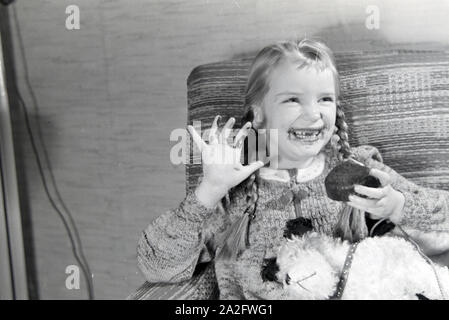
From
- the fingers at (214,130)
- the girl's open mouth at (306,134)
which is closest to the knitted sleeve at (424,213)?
the girl's open mouth at (306,134)

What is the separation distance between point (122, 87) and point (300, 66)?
0.41 m

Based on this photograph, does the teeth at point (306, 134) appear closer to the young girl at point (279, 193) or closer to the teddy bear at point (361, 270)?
the young girl at point (279, 193)

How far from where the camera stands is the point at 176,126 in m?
1.07

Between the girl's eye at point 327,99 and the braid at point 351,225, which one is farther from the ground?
the girl's eye at point 327,99

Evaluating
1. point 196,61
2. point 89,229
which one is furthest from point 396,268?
point 89,229

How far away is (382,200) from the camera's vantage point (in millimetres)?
939

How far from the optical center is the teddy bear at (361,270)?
35.9 inches

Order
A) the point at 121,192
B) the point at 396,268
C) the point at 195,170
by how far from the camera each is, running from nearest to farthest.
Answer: the point at 396,268
the point at 195,170
the point at 121,192

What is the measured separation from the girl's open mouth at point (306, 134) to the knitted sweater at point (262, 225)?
0.05 m

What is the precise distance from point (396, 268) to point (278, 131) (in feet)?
1.15

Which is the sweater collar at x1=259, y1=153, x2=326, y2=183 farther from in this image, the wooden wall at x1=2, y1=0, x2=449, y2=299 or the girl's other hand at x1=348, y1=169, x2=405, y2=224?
the wooden wall at x1=2, y1=0, x2=449, y2=299

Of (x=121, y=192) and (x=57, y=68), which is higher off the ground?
(x=57, y=68)

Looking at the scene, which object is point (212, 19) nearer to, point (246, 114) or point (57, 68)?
point (246, 114)

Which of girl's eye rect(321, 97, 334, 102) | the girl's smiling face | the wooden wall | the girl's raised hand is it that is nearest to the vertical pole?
the wooden wall
